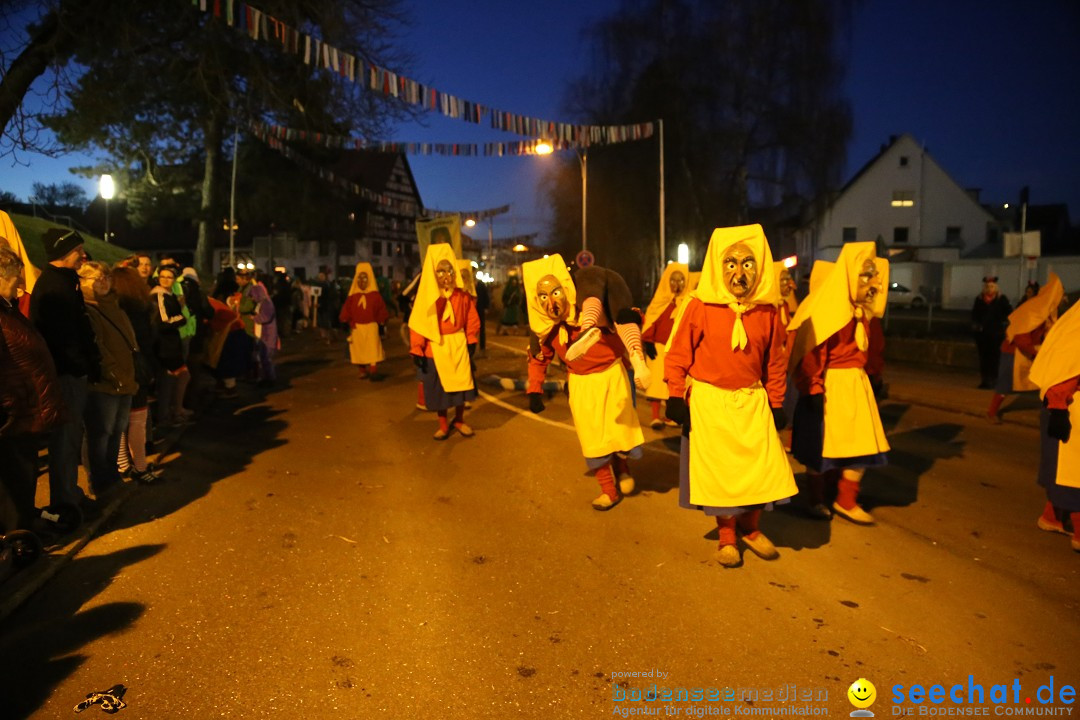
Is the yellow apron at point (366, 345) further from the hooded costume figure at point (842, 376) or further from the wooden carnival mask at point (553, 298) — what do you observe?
the hooded costume figure at point (842, 376)

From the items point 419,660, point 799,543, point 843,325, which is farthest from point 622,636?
point 843,325

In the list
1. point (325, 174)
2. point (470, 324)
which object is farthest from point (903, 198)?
point (470, 324)

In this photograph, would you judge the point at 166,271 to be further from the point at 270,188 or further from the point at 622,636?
the point at 270,188

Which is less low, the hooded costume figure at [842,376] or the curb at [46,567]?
→ the hooded costume figure at [842,376]

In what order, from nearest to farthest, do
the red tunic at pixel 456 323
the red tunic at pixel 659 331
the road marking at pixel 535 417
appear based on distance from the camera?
the red tunic at pixel 659 331 < the road marking at pixel 535 417 < the red tunic at pixel 456 323

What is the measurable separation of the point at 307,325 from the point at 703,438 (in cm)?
2671

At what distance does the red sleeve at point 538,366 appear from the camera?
22.6 ft

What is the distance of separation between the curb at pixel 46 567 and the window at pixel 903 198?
5616 centimetres

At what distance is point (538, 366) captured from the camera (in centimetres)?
704

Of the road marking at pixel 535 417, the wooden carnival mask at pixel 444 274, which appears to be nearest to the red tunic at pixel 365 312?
the road marking at pixel 535 417

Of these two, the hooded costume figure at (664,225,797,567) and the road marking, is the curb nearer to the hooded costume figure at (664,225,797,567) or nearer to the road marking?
the hooded costume figure at (664,225,797,567)

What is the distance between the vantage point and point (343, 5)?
1897 cm

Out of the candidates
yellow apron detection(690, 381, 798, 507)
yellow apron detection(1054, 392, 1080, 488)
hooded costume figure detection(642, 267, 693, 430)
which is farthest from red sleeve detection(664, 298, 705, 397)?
hooded costume figure detection(642, 267, 693, 430)

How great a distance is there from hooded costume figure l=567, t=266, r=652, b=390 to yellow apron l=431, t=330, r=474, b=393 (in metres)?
2.82
